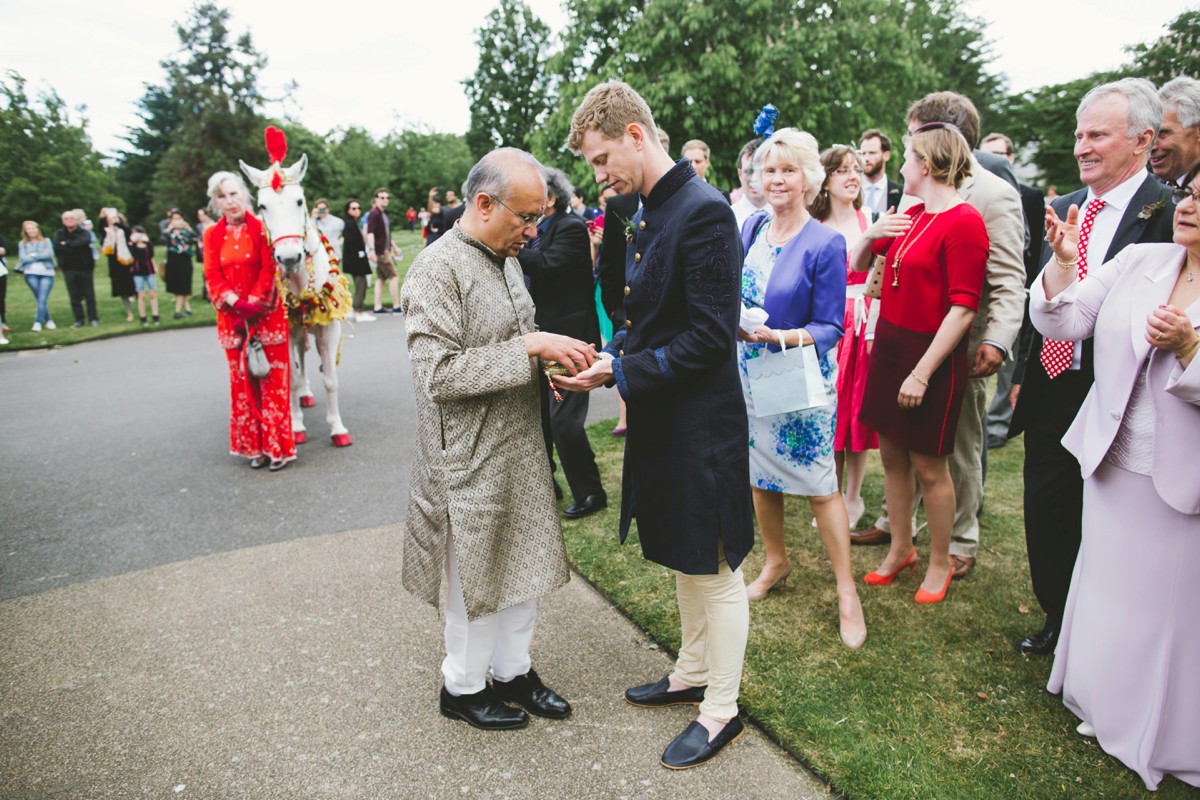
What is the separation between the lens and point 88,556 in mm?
4691

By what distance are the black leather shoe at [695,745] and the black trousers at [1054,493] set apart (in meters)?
1.53

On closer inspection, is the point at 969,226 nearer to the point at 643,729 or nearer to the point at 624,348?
the point at 624,348

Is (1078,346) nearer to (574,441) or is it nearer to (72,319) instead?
(574,441)

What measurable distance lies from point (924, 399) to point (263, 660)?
131 inches

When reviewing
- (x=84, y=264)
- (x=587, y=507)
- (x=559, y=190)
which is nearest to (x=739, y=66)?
(x=84, y=264)

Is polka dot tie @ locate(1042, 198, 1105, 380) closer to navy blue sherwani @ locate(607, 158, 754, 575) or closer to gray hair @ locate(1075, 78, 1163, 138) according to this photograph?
gray hair @ locate(1075, 78, 1163, 138)

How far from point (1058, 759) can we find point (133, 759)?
3.39m

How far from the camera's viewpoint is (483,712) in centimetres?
299

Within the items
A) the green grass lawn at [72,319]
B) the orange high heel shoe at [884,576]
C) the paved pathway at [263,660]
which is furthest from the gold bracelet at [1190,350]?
the green grass lawn at [72,319]

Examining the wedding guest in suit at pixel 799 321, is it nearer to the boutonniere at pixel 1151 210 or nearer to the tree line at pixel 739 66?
the boutonniere at pixel 1151 210

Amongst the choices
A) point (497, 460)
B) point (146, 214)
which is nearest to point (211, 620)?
point (497, 460)

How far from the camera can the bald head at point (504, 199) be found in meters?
2.55

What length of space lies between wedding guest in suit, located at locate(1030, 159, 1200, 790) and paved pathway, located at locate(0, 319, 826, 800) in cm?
117

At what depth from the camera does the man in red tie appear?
9.71 feet
